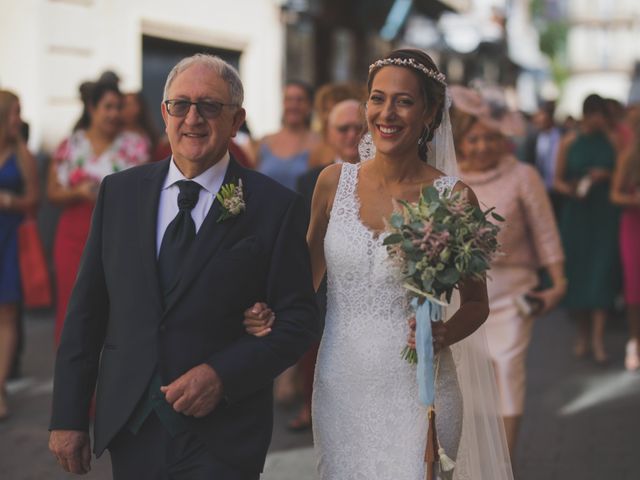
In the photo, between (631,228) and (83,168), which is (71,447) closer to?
(83,168)

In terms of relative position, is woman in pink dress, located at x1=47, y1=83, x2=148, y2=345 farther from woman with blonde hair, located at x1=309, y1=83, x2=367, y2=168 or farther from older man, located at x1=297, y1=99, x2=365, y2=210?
older man, located at x1=297, y1=99, x2=365, y2=210

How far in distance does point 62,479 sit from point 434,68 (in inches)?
135

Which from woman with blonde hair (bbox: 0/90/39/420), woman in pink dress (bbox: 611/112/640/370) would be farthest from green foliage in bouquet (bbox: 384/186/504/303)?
woman in pink dress (bbox: 611/112/640/370)

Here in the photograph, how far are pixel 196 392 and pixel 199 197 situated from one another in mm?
662

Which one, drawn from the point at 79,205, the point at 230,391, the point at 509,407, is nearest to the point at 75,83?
the point at 79,205

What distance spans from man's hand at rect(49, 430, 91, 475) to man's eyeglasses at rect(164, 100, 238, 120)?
1100 millimetres

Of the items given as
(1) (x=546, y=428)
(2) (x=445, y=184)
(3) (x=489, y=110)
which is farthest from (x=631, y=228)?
(2) (x=445, y=184)

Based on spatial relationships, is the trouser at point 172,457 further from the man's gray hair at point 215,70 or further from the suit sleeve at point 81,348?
the man's gray hair at point 215,70

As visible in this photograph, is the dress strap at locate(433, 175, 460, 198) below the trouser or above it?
above

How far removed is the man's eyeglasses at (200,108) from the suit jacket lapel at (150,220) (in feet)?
0.77

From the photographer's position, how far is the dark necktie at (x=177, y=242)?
3502 mm

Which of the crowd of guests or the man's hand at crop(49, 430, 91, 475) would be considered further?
the crowd of guests

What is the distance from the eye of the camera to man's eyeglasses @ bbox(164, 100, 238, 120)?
3.56 metres

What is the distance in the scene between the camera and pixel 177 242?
11.5 feet
